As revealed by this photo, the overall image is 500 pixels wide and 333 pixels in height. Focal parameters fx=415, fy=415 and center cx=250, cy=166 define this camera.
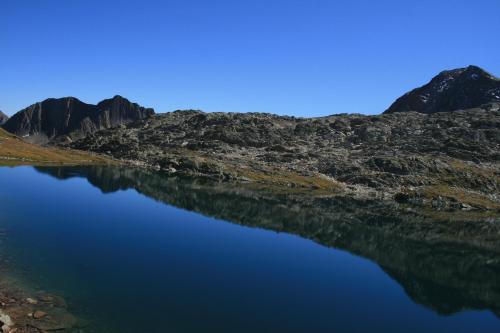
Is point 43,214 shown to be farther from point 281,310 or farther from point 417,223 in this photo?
point 417,223

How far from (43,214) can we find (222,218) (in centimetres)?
3590

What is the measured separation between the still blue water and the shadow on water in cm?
473

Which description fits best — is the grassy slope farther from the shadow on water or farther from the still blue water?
the still blue water

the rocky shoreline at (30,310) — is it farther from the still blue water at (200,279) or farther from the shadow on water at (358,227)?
the shadow on water at (358,227)

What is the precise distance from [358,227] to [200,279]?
5844cm

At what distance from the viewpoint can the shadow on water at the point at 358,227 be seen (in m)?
54.1

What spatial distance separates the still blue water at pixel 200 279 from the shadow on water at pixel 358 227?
186 inches

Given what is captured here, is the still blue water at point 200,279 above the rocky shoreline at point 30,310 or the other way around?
the other way around

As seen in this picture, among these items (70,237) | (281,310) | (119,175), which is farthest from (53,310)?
(119,175)

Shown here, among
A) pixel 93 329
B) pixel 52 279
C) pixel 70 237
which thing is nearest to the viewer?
pixel 93 329

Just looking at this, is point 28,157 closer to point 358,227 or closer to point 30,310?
point 358,227

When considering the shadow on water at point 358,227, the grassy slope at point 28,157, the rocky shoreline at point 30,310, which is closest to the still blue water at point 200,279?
the rocky shoreline at point 30,310

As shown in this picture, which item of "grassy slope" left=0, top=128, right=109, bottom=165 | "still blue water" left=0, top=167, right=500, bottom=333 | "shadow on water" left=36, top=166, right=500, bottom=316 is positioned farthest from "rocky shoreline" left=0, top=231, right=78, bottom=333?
"grassy slope" left=0, top=128, right=109, bottom=165

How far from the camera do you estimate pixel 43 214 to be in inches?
2672
